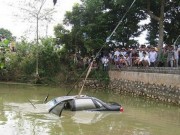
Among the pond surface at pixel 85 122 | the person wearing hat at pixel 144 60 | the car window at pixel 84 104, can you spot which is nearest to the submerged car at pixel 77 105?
the car window at pixel 84 104

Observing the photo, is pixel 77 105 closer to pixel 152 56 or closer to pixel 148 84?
pixel 152 56

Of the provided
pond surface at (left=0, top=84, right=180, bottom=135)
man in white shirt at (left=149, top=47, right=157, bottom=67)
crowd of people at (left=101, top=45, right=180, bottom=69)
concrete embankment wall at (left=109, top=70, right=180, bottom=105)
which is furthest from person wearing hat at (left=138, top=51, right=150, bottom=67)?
pond surface at (left=0, top=84, right=180, bottom=135)

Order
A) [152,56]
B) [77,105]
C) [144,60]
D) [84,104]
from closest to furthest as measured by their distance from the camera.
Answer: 1. [77,105]
2. [84,104]
3. [152,56]
4. [144,60]

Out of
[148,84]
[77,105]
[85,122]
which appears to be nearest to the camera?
[85,122]

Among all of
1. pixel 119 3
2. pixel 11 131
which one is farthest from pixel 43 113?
pixel 119 3

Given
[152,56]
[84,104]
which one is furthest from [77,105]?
[152,56]

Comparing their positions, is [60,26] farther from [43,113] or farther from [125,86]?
[43,113]

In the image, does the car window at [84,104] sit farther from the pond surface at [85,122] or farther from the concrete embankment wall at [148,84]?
the concrete embankment wall at [148,84]

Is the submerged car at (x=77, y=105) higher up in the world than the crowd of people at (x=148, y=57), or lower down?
lower down

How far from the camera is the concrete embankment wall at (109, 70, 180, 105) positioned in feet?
71.2

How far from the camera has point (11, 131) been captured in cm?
1280

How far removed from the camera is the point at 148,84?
24.9 meters

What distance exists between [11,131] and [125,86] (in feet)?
54.6

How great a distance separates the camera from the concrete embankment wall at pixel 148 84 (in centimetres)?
2170
